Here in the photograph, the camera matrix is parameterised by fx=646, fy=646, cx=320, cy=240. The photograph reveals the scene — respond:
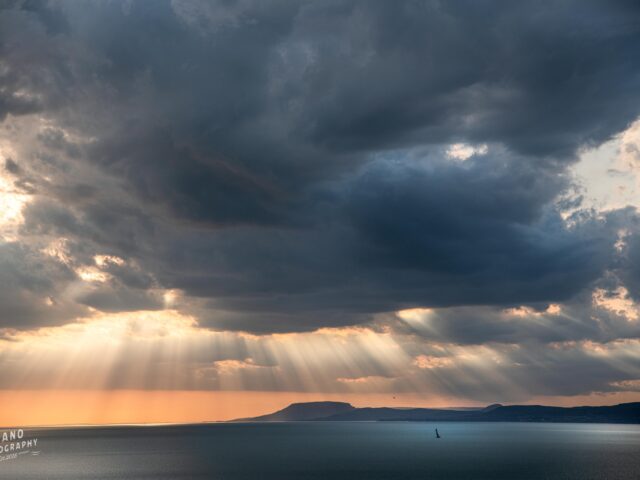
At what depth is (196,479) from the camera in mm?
188875

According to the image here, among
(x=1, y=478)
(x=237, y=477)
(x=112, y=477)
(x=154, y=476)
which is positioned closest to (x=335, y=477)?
(x=237, y=477)

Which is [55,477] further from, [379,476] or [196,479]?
[379,476]

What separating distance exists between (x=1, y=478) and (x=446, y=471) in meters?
135

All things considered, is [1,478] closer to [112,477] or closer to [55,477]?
[55,477]

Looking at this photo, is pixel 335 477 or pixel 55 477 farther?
pixel 55 477

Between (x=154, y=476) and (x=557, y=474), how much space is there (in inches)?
4740

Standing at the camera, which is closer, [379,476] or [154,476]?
[379,476]

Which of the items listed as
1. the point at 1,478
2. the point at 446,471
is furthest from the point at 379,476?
the point at 1,478

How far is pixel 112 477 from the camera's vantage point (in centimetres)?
19675

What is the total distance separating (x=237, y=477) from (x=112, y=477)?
41292 mm

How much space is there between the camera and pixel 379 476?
18575cm

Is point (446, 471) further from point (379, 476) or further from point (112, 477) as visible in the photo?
point (112, 477)

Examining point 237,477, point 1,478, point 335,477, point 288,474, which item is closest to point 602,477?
point 335,477

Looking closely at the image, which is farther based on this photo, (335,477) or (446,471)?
(446,471)
